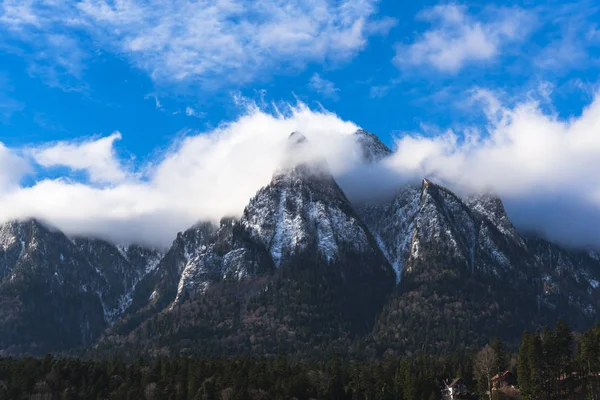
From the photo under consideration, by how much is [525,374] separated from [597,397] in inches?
747

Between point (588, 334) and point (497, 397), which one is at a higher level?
point (588, 334)

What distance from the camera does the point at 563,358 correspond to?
19900 centimetres

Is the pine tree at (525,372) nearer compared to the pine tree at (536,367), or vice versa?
the pine tree at (536,367)

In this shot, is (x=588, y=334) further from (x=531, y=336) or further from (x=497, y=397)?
(x=497, y=397)

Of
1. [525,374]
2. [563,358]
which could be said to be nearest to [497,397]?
[525,374]

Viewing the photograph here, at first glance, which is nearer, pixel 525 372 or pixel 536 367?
pixel 536 367

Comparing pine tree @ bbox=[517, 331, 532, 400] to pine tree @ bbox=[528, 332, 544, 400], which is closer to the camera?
pine tree @ bbox=[528, 332, 544, 400]

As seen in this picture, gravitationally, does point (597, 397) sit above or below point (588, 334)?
below

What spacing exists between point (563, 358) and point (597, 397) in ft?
56.6

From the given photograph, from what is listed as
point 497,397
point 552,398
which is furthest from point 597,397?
point 497,397

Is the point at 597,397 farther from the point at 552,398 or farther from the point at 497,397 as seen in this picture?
the point at 497,397

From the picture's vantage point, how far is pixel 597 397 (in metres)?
184

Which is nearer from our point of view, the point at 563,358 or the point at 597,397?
the point at 597,397

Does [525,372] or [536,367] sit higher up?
[536,367]
